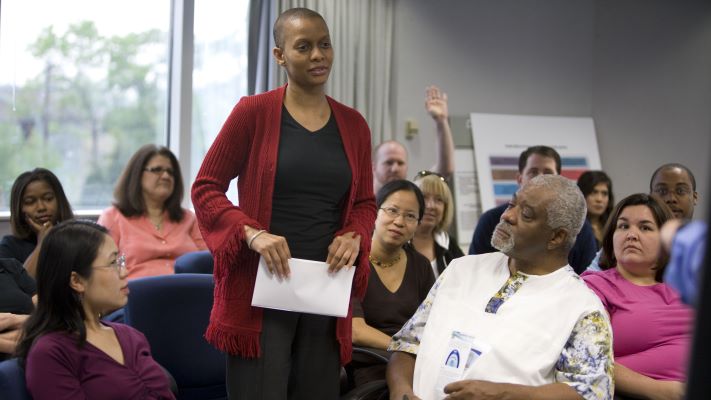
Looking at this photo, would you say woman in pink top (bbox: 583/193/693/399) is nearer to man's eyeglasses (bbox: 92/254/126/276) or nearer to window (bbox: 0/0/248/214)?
man's eyeglasses (bbox: 92/254/126/276)

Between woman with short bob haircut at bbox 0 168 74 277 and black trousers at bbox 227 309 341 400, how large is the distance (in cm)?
200

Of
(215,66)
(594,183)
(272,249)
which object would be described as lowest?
(272,249)

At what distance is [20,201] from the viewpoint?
12.1 feet

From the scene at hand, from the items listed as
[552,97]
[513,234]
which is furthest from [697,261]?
[552,97]

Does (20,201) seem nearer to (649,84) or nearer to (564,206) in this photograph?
(564,206)

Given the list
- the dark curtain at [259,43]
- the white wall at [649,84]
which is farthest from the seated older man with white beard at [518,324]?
the white wall at [649,84]

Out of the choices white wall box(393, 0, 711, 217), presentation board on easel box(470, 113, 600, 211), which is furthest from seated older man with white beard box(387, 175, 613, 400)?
white wall box(393, 0, 711, 217)

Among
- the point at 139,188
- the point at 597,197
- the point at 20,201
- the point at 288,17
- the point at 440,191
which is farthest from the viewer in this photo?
the point at 597,197

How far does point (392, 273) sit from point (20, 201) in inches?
72.0

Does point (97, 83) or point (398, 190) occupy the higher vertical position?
point (97, 83)

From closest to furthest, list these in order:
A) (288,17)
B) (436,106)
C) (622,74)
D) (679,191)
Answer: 1. (288,17)
2. (679,191)
3. (436,106)
4. (622,74)

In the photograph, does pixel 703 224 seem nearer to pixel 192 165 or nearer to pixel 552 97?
pixel 192 165

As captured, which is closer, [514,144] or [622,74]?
[514,144]

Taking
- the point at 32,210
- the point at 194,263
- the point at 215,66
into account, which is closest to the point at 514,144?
the point at 215,66
